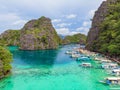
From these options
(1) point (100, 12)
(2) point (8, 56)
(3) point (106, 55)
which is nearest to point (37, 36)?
(1) point (100, 12)

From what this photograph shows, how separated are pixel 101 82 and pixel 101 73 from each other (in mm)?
10404

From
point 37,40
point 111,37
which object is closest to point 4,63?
point 111,37

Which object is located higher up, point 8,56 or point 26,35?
point 26,35

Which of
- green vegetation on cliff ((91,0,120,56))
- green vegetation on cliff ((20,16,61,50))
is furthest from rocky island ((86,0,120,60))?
green vegetation on cliff ((20,16,61,50))

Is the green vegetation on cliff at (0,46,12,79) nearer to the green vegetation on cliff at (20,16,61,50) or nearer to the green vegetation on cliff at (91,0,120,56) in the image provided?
the green vegetation on cliff at (91,0,120,56)

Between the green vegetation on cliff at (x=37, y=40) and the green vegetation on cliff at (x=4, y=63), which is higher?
the green vegetation on cliff at (x=37, y=40)

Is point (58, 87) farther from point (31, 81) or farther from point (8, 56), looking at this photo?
point (8, 56)

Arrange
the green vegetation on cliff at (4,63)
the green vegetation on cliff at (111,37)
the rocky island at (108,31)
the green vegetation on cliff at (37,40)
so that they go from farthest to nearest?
the green vegetation on cliff at (37,40), the rocky island at (108,31), the green vegetation on cliff at (111,37), the green vegetation on cliff at (4,63)

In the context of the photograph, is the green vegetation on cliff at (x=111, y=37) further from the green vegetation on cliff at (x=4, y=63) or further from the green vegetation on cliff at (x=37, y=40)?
the green vegetation on cliff at (x=37, y=40)

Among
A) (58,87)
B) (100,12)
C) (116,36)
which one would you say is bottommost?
(58,87)

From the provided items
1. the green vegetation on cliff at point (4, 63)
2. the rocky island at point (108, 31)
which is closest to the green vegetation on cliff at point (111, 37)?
the rocky island at point (108, 31)

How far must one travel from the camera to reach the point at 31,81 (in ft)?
181

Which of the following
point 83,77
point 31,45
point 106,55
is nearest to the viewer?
point 83,77

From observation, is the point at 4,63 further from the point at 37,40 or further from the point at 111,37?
the point at 37,40
